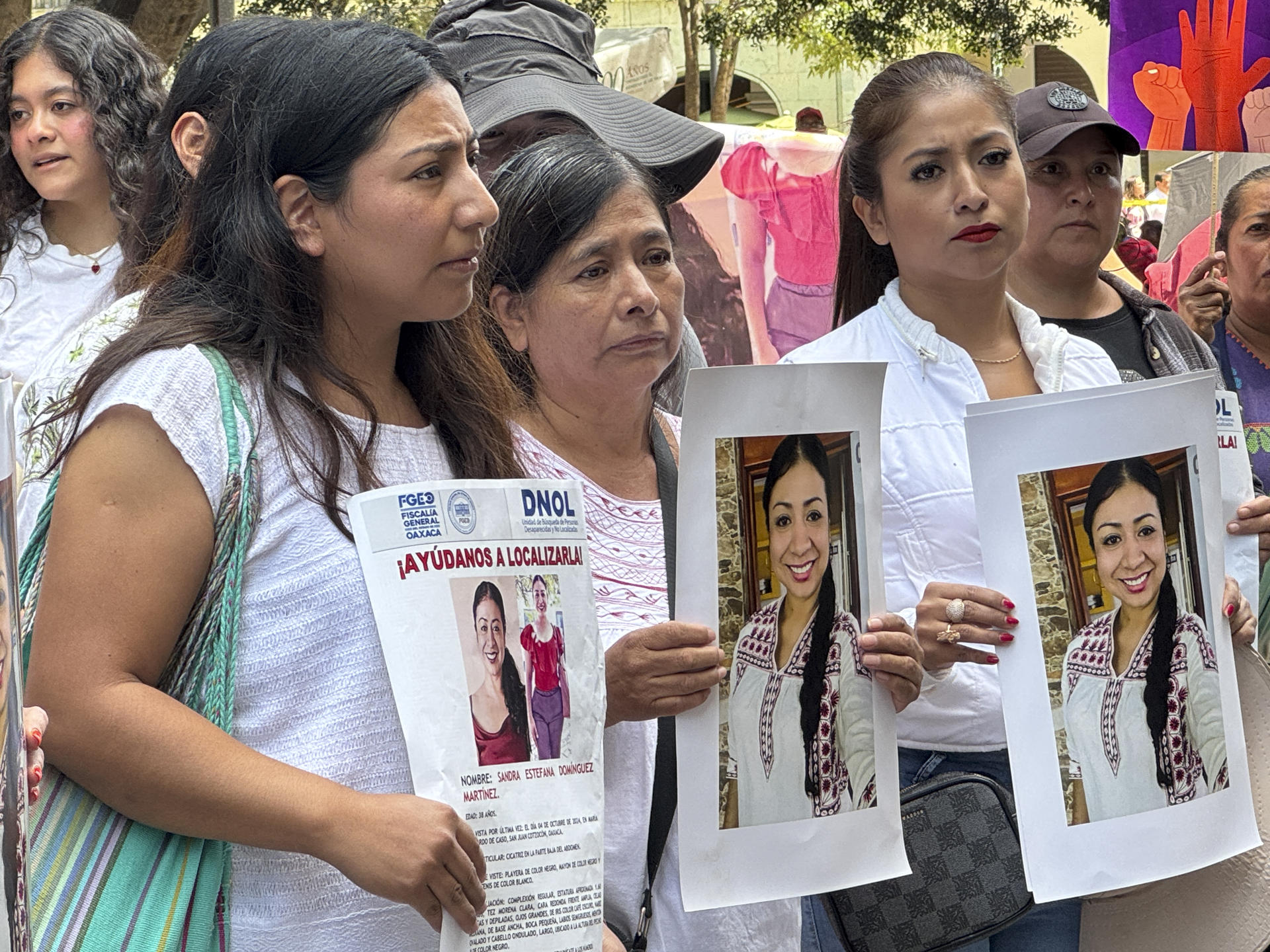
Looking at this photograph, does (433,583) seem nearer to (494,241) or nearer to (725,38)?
(494,241)

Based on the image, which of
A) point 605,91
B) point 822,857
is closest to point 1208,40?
point 605,91

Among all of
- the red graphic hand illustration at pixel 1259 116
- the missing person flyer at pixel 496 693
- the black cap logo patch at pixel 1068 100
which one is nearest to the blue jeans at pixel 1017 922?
the missing person flyer at pixel 496 693

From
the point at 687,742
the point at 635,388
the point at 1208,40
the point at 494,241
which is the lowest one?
the point at 687,742

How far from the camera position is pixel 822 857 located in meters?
Answer: 1.95

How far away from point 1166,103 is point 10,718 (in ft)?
12.8

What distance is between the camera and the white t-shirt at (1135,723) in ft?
6.75

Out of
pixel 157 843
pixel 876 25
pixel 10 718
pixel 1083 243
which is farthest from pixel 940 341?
pixel 876 25

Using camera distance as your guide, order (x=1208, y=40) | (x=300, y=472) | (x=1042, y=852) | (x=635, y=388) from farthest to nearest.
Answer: (x=1208, y=40), (x=635, y=388), (x=1042, y=852), (x=300, y=472)

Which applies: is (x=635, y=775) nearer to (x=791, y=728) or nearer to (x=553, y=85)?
(x=791, y=728)

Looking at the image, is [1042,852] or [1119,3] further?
[1119,3]

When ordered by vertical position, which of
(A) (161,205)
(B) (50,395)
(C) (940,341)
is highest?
(A) (161,205)

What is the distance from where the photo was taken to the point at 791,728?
76.2 inches

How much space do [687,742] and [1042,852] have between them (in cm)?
53

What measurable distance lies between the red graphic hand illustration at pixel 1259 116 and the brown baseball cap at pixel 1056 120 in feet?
2.52
